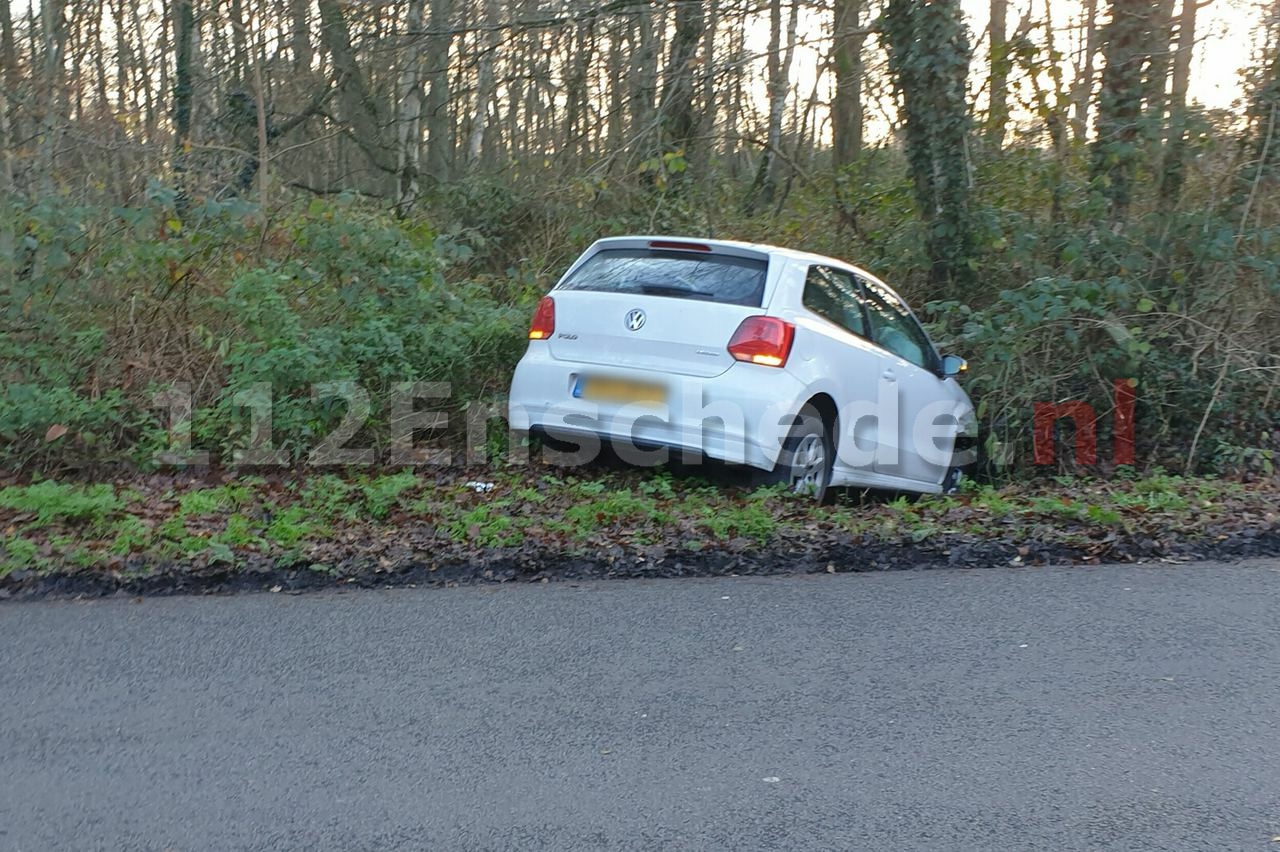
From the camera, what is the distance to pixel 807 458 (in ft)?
25.4

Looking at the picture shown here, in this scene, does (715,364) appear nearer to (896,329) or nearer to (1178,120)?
(896,329)

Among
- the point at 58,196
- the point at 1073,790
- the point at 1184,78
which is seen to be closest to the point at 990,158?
the point at 1184,78

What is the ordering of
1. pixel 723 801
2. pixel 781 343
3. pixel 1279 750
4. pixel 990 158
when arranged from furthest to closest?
pixel 990 158 < pixel 781 343 < pixel 1279 750 < pixel 723 801

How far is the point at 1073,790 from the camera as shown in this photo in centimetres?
388

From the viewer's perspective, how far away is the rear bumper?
24.0ft

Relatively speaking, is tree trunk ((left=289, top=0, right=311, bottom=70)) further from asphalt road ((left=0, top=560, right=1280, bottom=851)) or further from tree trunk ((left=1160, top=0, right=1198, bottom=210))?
asphalt road ((left=0, top=560, right=1280, bottom=851))

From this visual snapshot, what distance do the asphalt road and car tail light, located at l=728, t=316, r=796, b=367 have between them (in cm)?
168

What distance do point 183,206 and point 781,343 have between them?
6148 millimetres

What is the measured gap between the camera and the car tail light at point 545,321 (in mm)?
7980

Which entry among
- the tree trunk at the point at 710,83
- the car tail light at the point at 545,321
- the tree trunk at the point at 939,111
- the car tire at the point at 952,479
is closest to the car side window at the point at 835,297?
the car tail light at the point at 545,321

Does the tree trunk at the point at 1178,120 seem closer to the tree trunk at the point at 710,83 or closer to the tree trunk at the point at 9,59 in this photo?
the tree trunk at the point at 710,83

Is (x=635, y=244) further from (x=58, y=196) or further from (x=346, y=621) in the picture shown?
(x=58, y=196)

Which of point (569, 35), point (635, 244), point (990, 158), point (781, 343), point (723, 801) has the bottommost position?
point (723, 801)

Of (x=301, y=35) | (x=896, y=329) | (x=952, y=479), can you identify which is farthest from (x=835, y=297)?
(x=301, y=35)
